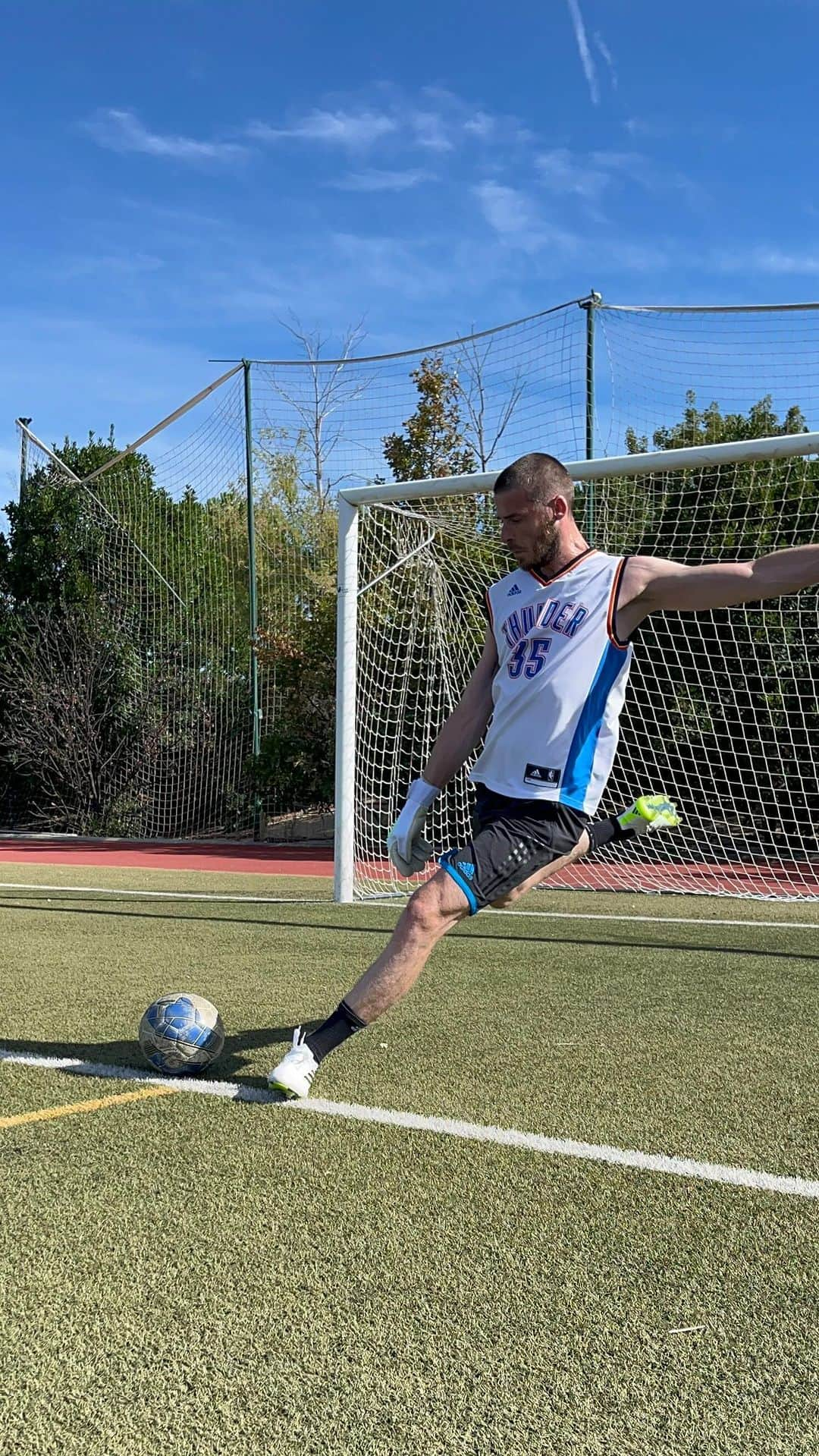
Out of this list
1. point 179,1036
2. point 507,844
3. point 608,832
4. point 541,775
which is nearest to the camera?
point 507,844

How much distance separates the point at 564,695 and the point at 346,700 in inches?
229

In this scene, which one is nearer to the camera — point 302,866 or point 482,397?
point 302,866

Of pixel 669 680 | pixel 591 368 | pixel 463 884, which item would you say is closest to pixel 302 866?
pixel 669 680

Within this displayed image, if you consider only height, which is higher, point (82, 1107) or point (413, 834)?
point (413, 834)

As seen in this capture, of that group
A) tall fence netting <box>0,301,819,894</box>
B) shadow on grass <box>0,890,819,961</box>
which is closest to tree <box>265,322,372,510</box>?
tall fence netting <box>0,301,819,894</box>

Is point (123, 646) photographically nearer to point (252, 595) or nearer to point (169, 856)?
point (252, 595)

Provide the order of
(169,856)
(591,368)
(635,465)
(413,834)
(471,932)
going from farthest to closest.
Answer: (169,856) < (591,368) < (635,465) < (471,932) < (413,834)

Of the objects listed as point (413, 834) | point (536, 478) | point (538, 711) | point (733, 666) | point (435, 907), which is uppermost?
point (536, 478)

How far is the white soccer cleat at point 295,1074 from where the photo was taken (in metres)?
3.85

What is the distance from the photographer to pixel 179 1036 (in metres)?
4.22

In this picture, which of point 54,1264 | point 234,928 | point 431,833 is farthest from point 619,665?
point 431,833

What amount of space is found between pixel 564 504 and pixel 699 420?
12.4 metres

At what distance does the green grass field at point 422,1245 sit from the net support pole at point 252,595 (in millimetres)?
14309

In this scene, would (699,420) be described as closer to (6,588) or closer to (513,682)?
(513,682)
